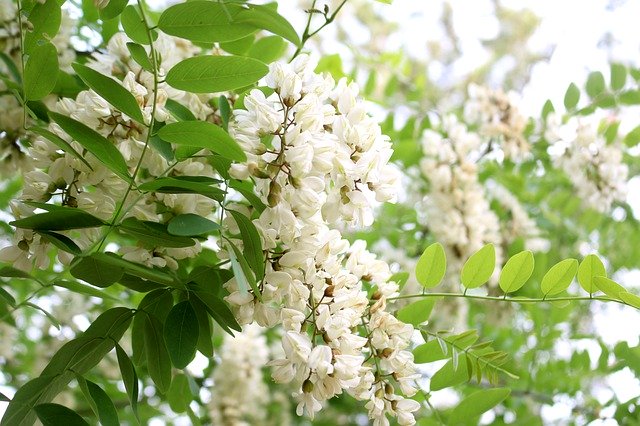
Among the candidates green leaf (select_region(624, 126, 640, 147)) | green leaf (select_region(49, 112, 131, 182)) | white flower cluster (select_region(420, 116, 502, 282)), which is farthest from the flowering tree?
green leaf (select_region(624, 126, 640, 147))

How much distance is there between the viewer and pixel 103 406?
70cm

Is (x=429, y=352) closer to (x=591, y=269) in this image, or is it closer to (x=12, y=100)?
(x=591, y=269)

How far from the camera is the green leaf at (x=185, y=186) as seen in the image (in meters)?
0.63

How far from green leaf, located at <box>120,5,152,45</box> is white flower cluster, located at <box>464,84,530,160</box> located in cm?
93

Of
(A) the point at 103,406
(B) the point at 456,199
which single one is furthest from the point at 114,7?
(B) the point at 456,199

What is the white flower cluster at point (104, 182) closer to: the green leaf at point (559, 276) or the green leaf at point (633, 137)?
the green leaf at point (559, 276)

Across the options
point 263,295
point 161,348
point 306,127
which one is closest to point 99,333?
point 161,348

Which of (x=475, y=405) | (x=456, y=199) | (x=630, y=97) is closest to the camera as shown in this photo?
(x=475, y=405)

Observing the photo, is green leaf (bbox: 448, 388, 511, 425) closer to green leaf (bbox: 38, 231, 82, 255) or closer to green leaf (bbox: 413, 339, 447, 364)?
green leaf (bbox: 413, 339, 447, 364)

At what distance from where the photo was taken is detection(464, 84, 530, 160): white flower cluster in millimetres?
1521

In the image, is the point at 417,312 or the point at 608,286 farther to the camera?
the point at 417,312

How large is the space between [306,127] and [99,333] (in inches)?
11.0

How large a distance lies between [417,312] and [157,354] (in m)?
0.27

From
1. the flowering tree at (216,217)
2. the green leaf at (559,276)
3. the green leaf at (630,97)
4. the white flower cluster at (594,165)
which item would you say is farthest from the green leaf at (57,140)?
the green leaf at (630,97)
